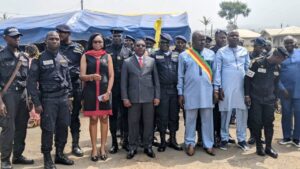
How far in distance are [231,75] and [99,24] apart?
6580mm

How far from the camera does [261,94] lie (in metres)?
5.78

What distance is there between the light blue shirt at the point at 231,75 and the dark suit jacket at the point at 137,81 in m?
1.17

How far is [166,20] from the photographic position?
39.4 ft

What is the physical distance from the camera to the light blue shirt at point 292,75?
6477 mm

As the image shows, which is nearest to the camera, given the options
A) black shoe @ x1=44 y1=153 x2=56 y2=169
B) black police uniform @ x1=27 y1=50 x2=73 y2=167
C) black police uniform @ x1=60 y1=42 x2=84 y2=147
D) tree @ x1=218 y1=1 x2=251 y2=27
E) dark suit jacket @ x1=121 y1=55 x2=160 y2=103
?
black police uniform @ x1=27 y1=50 x2=73 y2=167

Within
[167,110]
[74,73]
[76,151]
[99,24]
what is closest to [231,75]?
[167,110]

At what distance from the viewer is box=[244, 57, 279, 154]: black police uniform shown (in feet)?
18.9

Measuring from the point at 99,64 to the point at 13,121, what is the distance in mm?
1483

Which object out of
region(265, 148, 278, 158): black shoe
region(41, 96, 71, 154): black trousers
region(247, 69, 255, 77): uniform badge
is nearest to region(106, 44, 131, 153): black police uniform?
region(41, 96, 71, 154): black trousers

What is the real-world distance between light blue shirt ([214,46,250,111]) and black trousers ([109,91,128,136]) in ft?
5.51

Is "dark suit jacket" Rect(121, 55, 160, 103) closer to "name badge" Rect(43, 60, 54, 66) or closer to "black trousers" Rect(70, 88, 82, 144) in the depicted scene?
"black trousers" Rect(70, 88, 82, 144)

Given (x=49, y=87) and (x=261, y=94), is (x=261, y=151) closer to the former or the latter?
(x=261, y=94)

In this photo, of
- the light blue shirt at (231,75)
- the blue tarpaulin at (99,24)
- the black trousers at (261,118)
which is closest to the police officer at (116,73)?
the light blue shirt at (231,75)

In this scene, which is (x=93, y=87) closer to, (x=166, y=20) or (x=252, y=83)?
(x=252, y=83)
